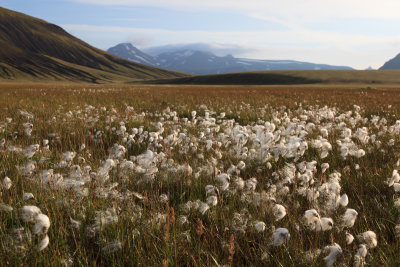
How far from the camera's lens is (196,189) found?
291 cm

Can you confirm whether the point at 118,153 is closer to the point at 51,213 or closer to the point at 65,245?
the point at 51,213

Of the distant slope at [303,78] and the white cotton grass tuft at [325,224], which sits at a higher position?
the distant slope at [303,78]

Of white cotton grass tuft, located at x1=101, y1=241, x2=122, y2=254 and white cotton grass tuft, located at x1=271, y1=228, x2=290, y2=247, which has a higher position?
white cotton grass tuft, located at x1=271, y1=228, x2=290, y2=247

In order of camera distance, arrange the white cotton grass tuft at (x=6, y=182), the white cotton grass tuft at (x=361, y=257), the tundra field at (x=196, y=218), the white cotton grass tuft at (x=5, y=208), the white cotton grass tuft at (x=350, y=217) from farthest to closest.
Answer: the white cotton grass tuft at (x=6, y=182) < the white cotton grass tuft at (x=5, y=208) < the white cotton grass tuft at (x=350, y=217) < the tundra field at (x=196, y=218) < the white cotton grass tuft at (x=361, y=257)

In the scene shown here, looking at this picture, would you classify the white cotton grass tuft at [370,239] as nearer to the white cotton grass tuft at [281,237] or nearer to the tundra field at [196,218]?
the tundra field at [196,218]

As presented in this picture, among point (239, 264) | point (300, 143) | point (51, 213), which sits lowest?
point (239, 264)

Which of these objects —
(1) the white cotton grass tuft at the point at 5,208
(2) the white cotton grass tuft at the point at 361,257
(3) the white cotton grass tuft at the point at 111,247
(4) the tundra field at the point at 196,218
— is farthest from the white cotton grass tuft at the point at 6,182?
(2) the white cotton grass tuft at the point at 361,257

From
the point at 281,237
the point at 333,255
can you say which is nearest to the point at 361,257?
the point at 333,255

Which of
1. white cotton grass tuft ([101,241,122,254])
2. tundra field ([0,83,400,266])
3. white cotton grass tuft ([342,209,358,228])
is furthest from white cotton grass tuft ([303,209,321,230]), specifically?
white cotton grass tuft ([101,241,122,254])

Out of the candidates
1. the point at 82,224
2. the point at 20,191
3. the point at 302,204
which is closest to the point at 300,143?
the point at 302,204

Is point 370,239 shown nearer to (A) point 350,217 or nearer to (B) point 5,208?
(A) point 350,217

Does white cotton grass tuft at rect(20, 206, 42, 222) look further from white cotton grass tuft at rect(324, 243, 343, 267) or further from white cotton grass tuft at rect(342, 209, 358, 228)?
white cotton grass tuft at rect(342, 209, 358, 228)

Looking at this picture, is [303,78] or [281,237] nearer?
[281,237]

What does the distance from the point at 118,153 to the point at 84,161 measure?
0.48 metres
